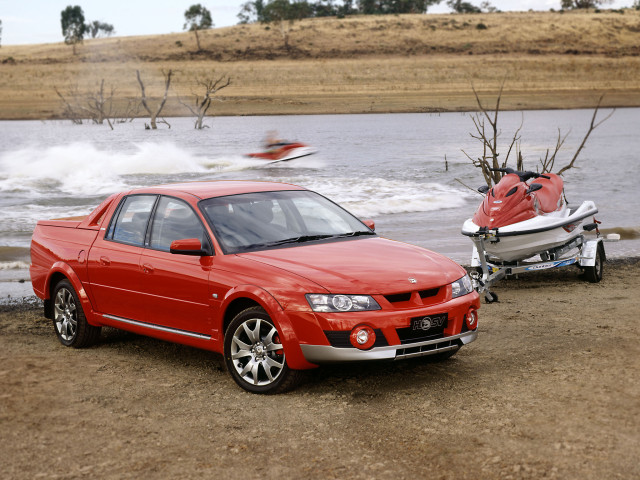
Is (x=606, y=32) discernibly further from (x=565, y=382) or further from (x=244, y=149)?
(x=565, y=382)

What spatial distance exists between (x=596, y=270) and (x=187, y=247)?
610 centimetres

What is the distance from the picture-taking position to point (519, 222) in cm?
1030

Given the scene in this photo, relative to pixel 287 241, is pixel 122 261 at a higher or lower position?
lower

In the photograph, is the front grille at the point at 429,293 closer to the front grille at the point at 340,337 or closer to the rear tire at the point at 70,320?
the front grille at the point at 340,337

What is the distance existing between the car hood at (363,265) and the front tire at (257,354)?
1.36ft

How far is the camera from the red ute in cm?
594

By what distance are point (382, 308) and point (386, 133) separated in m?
51.6

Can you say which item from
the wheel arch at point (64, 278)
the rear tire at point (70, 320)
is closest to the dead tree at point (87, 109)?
the wheel arch at point (64, 278)

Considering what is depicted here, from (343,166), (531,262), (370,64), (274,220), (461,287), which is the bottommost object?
(343,166)

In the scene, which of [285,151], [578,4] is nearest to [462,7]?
[578,4]

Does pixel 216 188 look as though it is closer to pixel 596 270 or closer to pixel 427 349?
pixel 427 349

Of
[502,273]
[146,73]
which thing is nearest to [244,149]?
[502,273]

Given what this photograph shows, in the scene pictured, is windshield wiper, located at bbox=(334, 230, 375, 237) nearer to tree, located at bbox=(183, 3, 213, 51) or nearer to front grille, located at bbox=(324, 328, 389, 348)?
front grille, located at bbox=(324, 328, 389, 348)

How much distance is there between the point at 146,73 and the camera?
8869 cm
